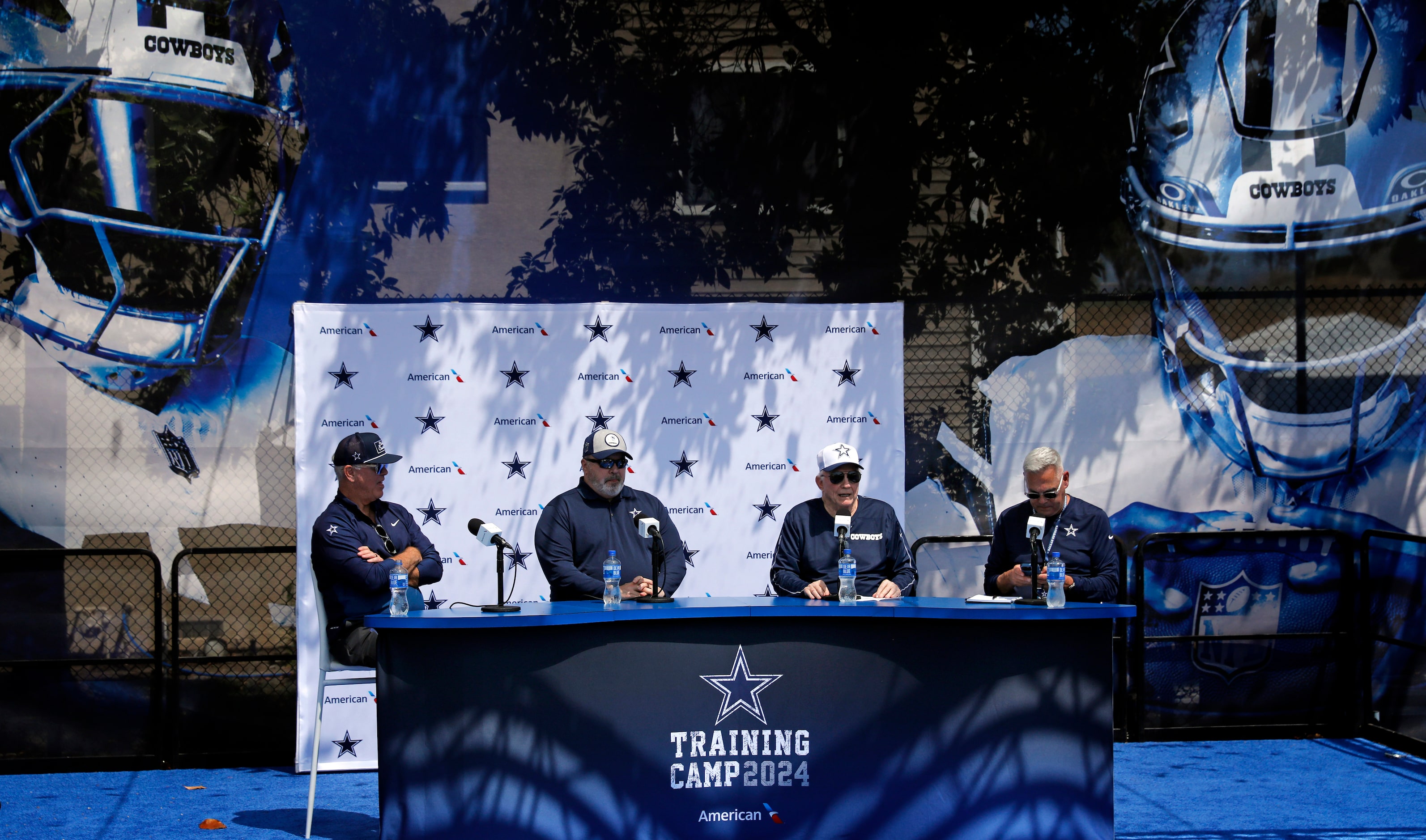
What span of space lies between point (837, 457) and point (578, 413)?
183 centimetres

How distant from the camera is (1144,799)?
580cm

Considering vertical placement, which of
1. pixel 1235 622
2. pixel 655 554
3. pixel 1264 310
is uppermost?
pixel 1264 310

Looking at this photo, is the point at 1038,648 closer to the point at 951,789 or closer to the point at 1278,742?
the point at 951,789

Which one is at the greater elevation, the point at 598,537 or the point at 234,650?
the point at 598,537

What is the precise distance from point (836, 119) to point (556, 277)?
197 centimetres

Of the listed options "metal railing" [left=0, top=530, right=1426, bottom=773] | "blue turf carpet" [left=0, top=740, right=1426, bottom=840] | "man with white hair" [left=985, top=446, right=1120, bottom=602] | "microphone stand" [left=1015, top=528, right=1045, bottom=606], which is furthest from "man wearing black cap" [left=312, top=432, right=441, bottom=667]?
"man with white hair" [left=985, top=446, right=1120, bottom=602]

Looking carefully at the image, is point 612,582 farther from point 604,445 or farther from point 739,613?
point 604,445

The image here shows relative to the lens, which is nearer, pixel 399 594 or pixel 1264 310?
pixel 399 594

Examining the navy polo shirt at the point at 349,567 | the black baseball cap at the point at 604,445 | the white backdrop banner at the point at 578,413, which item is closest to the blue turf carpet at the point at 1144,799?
the white backdrop banner at the point at 578,413

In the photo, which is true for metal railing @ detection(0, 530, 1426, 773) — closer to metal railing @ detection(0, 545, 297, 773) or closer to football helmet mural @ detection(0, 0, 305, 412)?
metal railing @ detection(0, 545, 297, 773)

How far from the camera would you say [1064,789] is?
4.71 metres

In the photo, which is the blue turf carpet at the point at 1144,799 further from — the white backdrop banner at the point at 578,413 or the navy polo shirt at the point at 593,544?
the navy polo shirt at the point at 593,544

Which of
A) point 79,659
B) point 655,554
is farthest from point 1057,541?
point 79,659

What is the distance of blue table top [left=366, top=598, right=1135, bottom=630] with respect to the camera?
15.0 feet
